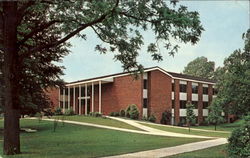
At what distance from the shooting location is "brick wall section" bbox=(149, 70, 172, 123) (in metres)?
47.4

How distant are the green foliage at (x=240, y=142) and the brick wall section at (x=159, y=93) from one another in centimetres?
3513

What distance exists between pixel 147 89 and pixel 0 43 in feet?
99.5

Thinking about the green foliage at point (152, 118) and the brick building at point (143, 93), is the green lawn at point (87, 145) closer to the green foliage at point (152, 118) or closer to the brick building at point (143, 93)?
the green foliage at point (152, 118)

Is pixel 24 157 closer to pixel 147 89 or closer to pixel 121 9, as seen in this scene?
pixel 121 9

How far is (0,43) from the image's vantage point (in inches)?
731

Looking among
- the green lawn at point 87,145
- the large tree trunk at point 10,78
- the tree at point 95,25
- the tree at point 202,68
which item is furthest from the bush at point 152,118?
the tree at point 202,68

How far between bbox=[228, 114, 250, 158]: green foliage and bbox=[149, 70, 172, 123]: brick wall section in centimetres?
3513

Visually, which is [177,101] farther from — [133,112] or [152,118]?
[133,112]

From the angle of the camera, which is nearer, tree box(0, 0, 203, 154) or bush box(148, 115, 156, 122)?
tree box(0, 0, 203, 154)

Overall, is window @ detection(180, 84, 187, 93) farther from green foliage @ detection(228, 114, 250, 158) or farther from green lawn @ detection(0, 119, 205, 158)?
green foliage @ detection(228, 114, 250, 158)

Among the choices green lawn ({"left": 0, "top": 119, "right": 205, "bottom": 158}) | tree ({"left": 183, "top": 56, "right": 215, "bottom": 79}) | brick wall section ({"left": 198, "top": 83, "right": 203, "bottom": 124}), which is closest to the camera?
green lawn ({"left": 0, "top": 119, "right": 205, "bottom": 158})

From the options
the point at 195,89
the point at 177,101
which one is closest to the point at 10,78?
the point at 177,101

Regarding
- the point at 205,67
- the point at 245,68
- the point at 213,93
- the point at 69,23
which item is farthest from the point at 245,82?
the point at 205,67

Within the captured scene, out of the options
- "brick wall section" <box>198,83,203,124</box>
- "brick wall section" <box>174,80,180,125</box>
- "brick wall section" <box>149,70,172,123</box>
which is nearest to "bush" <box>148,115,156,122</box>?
"brick wall section" <box>149,70,172,123</box>
